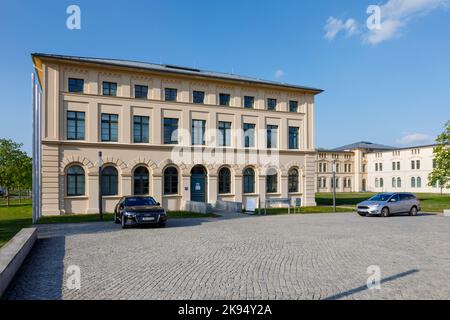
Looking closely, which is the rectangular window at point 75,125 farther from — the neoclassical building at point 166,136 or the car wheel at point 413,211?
the car wheel at point 413,211

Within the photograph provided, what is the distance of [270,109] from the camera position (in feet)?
94.3

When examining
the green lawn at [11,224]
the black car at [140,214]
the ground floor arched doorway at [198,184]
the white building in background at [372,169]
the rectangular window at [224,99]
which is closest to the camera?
the green lawn at [11,224]

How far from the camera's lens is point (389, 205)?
20.4 metres

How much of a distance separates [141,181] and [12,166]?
19820 millimetres

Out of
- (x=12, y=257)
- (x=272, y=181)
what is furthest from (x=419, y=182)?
(x=12, y=257)

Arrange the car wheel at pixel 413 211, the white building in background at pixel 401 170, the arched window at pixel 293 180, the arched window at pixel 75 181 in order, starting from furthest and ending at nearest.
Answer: the white building in background at pixel 401 170
the arched window at pixel 293 180
the arched window at pixel 75 181
the car wheel at pixel 413 211

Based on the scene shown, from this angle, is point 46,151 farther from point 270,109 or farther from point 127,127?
point 270,109

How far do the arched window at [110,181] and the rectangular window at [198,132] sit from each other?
6507 millimetres

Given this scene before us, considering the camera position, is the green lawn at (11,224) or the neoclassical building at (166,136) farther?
the neoclassical building at (166,136)

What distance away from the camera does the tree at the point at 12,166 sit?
34.8 meters

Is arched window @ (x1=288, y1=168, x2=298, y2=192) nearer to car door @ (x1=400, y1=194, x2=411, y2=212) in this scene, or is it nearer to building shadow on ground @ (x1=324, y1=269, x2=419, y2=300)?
car door @ (x1=400, y1=194, x2=411, y2=212)

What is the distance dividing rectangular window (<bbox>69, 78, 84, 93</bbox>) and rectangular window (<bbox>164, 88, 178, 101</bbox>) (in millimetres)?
5981

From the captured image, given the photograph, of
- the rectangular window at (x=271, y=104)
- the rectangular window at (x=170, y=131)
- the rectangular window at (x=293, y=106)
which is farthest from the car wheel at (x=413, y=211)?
the rectangular window at (x=170, y=131)
